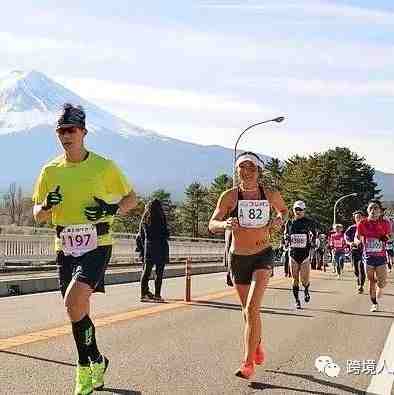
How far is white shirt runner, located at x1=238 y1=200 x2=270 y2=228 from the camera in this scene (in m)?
7.57

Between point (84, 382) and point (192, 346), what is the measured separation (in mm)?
3229

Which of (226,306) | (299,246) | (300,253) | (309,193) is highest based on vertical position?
(309,193)

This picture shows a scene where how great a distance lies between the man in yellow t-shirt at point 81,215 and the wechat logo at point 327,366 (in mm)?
2339

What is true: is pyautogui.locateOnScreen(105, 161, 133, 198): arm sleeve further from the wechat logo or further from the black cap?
the wechat logo

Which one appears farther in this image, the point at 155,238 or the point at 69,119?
the point at 155,238

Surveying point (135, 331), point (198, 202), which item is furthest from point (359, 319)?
point (198, 202)

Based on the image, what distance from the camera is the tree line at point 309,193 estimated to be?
354 feet

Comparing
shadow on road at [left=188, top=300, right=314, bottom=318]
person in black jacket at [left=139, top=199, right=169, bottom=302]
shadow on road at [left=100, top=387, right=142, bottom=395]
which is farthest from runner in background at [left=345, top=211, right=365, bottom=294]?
shadow on road at [left=100, top=387, right=142, bottom=395]

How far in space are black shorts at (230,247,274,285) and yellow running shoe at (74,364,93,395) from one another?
6.42 ft

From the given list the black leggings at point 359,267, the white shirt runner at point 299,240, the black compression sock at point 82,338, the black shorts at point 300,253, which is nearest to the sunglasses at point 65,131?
the black compression sock at point 82,338

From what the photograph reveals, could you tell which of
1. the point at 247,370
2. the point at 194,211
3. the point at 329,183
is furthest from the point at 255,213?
the point at 194,211

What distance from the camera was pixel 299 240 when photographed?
14.8m

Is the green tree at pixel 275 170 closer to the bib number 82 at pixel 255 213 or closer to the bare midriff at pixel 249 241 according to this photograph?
the bare midriff at pixel 249 241

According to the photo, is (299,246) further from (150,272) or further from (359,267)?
(359,267)
